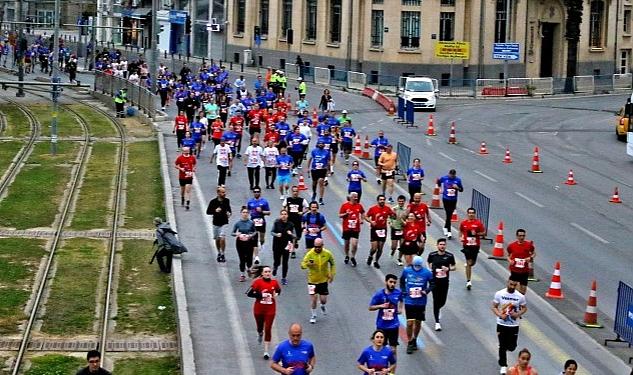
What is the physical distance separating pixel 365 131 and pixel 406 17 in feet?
85.7

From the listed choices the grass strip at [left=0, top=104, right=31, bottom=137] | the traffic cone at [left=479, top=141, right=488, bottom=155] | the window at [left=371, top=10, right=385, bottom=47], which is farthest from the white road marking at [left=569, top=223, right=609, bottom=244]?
the window at [left=371, top=10, right=385, bottom=47]

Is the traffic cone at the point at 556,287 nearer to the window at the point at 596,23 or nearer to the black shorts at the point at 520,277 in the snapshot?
the black shorts at the point at 520,277

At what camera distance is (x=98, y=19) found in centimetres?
11119

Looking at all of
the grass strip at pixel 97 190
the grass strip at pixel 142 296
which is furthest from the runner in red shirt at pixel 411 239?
the grass strip at pixel 97 190

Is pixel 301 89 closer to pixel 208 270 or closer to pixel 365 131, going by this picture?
pixel 365 131

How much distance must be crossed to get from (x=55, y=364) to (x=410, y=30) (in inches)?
2296

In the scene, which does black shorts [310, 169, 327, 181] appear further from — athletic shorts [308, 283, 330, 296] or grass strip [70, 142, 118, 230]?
athletic shorts [308, 283, 330, 296]

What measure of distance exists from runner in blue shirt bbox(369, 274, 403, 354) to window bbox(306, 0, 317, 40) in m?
63.1

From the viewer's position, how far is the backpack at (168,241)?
25.5 metres

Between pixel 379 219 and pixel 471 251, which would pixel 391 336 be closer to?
pixel 471 251

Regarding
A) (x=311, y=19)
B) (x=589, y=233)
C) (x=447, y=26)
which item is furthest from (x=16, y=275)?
(x=311, y=19)

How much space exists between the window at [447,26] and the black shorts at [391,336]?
58144 millimetres

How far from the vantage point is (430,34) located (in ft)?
247

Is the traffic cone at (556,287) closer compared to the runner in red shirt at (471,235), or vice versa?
the runner in red shirt at (471,235)
